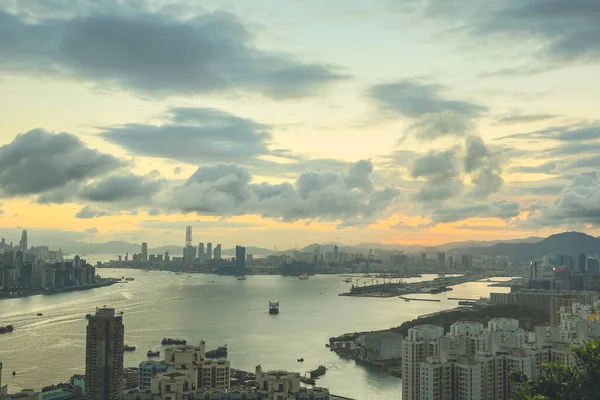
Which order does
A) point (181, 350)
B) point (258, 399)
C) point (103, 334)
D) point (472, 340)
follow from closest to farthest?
point (258, 399) < point (181, 350) < point (103, 334) < point (472, 340)

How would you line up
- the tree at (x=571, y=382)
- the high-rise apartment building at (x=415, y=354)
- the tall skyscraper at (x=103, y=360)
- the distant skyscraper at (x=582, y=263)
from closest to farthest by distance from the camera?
the tree at (x=571, y=382), the high-rise apartment building at (x=415, y=354), the tall skyscraper at (x=103, y=360), the distant skyscraper at (x=582, y=263)

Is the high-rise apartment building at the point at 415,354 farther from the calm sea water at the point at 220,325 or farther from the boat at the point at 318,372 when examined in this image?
the boat at the point at 318,372

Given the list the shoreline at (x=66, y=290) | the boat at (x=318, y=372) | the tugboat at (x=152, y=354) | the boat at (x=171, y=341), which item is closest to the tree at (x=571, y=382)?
the boat at (x=318, y=372)

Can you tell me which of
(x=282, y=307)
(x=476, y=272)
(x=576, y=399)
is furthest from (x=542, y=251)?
(x=576, y=399)

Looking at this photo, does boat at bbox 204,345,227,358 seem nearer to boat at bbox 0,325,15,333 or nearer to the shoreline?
boat at bbox 0,325,15,333

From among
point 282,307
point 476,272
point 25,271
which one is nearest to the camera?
point 282,307

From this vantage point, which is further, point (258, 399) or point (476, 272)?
point (476, 272)

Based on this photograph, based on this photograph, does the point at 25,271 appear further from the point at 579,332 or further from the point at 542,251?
the point at 542,251
